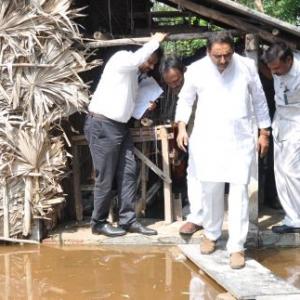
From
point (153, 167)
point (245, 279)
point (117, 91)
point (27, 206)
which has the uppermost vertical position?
point (117, 91)

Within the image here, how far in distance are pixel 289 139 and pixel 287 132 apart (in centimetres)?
8

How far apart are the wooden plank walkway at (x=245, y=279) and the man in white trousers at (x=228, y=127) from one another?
5.2 inches

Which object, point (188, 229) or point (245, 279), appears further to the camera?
point (188, 229)

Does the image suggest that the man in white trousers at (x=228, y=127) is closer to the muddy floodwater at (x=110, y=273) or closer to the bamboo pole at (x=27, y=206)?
the muddy floodwater at (x=110, y=273)

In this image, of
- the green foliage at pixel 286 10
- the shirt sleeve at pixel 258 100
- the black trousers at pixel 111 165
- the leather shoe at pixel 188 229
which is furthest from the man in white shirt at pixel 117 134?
the green foliage at pixel 286 10

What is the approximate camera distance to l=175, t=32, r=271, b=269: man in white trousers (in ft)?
17.9

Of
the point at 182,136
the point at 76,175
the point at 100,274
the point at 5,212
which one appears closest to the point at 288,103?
the point at 182,136

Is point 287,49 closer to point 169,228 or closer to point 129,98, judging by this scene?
point 129,98

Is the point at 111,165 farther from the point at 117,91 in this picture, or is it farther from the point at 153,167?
the point at 117,91

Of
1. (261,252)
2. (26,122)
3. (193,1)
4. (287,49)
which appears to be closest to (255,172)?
(261,252)

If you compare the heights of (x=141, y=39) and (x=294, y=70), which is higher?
(x=141, y=39)

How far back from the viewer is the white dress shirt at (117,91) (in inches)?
247

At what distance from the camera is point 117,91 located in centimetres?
637

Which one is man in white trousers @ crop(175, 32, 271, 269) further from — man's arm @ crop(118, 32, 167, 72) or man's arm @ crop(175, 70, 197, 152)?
man's arm @ crop(118, 32, 167, 72)
